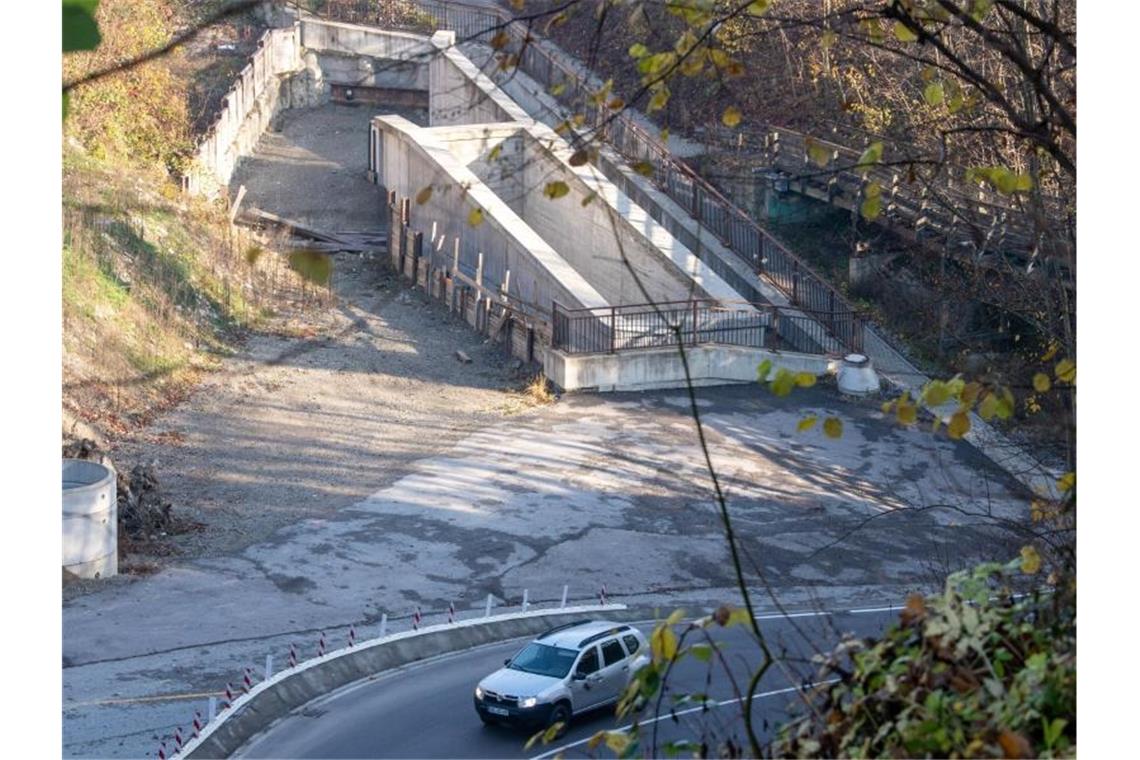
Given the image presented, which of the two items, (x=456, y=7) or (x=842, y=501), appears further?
(x=456, y=7)

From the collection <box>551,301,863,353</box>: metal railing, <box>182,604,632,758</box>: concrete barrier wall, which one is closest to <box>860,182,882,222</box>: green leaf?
<box>182,604,632,758</box>: concrete barrier wall

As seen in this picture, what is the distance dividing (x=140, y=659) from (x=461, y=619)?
4013mm

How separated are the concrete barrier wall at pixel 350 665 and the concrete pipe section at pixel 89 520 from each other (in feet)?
14.0

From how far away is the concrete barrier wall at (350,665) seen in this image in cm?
1425

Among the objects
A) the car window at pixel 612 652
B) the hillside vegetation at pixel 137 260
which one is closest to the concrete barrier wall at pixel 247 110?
the hillside vegetation at pixel 137 260

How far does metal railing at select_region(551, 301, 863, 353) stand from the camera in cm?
2861

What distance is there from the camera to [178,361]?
28.0 meters

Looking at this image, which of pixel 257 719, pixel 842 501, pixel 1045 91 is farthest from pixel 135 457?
pixel 1045 91

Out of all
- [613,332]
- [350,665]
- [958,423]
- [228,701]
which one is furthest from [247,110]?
[958,423]

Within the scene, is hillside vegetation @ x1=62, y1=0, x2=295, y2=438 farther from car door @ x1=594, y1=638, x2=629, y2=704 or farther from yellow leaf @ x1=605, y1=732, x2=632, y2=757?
yellow leaf @ x1=605, y1=732, x2=632, y2=757

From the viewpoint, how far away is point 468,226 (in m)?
28.7

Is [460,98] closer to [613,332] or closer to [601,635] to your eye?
[613,332]

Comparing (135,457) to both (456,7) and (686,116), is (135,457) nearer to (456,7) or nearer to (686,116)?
(686,116)

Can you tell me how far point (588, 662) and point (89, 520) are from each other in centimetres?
721
